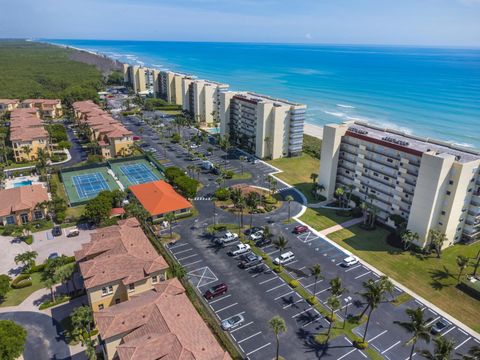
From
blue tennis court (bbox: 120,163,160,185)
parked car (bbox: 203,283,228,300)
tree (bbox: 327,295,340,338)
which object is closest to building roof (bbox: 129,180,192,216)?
blue tennis court (bbox: 120,163,160,185)

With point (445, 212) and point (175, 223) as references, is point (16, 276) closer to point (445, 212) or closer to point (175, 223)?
point (175, 223)

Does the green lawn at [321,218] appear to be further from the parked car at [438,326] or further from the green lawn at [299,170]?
the parked car at [438,326]

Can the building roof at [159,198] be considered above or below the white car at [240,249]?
above

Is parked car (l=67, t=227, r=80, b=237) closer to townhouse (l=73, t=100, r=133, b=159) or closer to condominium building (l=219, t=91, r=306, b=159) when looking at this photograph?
townhouse (l=73, t=100, r=133, b=159)

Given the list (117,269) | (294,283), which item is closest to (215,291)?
(294,283)

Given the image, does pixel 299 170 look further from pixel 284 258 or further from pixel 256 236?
pixel 284 258

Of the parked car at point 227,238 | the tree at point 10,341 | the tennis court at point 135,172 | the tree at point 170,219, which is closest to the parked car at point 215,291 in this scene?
the parked car at point 227,238

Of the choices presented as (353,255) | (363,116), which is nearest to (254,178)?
(353,255)
